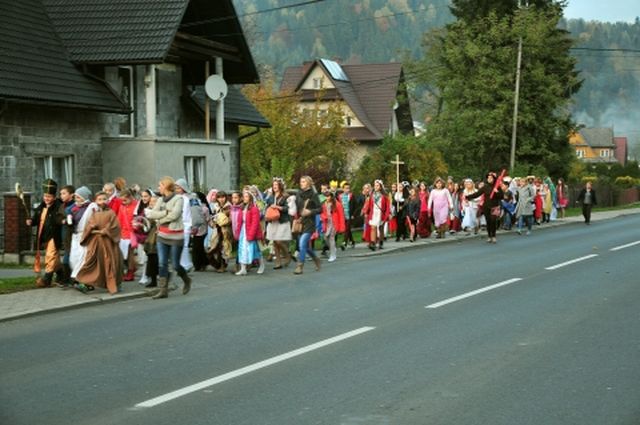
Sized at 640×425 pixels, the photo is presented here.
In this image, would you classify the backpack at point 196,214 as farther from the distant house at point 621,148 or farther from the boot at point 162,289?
the distant house at point 621,148

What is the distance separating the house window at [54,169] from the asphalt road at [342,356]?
31.7 ft

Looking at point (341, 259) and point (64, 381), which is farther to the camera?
point (341, 259)

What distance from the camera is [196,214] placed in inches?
766

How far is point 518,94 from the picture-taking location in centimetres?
4997

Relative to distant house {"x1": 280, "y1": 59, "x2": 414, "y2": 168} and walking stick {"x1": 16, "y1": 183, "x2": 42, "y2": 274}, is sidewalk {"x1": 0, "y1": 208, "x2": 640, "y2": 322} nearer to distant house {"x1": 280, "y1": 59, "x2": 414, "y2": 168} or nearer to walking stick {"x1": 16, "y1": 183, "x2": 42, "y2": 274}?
walking stick {"x1": 16, "y1": 183, "x2": 42, "y2": 274}

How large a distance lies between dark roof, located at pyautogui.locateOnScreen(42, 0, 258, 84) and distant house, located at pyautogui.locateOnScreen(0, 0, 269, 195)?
28 millimetres

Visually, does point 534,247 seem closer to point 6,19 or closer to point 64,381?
point 6,19

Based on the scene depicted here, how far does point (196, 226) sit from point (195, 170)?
10.5 m

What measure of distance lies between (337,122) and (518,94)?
30.5ft

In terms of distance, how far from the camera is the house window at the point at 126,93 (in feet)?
92.9

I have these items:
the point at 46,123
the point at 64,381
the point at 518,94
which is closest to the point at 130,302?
the point at 64,381

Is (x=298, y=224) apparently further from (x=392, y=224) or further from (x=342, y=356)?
(x=392, y=224)

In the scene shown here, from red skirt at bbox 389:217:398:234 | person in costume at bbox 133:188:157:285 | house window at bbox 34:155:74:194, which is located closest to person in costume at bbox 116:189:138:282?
person in costume at bbox 133:188:157:285

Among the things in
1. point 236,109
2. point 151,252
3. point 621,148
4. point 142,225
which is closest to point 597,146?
point 621,148
